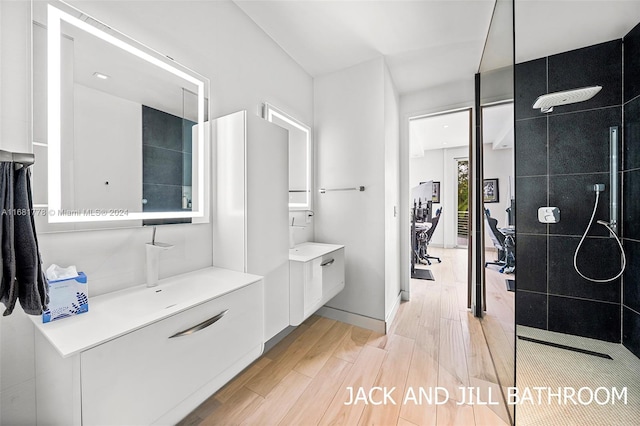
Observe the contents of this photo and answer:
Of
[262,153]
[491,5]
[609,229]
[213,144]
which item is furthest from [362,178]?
[609,229]

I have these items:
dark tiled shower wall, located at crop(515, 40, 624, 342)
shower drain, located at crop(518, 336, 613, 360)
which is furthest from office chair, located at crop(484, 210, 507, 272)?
shower drain, located at crop(518, 336, 613, 360)

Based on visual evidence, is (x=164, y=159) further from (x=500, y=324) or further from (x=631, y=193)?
(x=631, y=193)

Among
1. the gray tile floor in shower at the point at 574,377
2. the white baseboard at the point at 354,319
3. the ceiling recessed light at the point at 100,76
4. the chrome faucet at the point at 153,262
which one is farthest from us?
the white baseboard at the point at 354,319

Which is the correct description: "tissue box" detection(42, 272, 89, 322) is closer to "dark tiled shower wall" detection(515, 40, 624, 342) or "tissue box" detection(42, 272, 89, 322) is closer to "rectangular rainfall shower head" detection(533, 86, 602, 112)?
"dark tiled shower wall" detection(515, 40, 624, 342)

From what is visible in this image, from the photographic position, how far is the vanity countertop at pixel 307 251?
1.83 m

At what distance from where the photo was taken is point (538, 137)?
219 cm

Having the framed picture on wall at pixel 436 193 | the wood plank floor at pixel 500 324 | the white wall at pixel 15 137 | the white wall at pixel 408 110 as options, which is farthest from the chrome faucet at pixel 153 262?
the framed picture on wall at pixel 436 193

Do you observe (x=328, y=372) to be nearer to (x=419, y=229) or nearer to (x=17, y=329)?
(x=17, y=329)

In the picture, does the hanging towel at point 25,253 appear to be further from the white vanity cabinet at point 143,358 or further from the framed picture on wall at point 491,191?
the framed picture on wall at point 491,191

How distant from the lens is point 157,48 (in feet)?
4.31

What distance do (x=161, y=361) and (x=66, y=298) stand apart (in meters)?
0.41

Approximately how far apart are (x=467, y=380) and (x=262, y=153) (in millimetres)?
2029

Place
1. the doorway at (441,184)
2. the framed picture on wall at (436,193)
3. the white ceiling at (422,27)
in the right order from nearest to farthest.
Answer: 1. the white ceiling at (422,27)
2. the doorway at (441,184)
3. the framed picture on wall at (436,193)

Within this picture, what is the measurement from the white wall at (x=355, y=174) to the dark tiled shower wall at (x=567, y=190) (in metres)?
1.13
